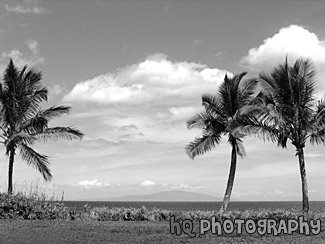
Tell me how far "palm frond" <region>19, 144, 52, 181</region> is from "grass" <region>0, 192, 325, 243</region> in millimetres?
1725

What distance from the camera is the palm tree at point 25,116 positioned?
90.8ft

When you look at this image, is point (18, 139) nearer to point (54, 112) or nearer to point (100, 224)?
point (54, 112)

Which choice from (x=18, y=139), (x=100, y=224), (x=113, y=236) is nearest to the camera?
(x=113, y=236)

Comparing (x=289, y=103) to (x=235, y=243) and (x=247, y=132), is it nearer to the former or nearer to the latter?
(x=247, y=132)

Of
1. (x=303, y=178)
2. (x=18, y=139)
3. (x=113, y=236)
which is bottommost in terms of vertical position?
(x=113, y=236)

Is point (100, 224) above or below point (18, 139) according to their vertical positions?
below

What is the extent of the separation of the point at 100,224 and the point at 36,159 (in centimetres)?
822

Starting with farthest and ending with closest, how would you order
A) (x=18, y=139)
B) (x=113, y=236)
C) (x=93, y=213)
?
(x=18, y=139)
(x=93, y=213)
(x=113, y=236)

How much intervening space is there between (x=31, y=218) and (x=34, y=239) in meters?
8.57

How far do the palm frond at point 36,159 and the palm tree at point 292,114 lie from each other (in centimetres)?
1110

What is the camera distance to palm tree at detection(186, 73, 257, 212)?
29.5m

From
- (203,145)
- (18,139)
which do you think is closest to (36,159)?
(18,139)

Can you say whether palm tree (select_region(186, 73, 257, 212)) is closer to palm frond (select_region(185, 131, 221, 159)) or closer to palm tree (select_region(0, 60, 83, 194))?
palm frond (select_region(185, 131, 221, 159))

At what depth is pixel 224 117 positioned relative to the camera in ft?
97.9
